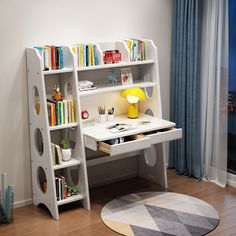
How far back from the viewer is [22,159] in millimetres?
3887

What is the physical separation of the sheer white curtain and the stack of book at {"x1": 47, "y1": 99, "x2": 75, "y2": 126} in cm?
133

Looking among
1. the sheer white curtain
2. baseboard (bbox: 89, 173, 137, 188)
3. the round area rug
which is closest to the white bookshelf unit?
baseboard (bbox: 89, 173, 137, 188)

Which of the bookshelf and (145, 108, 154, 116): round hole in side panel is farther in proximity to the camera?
(145, 108, 154, 116): round hole in side panel

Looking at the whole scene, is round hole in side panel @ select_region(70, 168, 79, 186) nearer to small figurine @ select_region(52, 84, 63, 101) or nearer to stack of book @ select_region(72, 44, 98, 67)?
small figurine @ select_region(52, 84, 63, 101)

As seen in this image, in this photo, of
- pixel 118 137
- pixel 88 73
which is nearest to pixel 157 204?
pixel 118 137

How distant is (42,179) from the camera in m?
3.98

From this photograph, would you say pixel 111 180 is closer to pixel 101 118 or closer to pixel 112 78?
pixel 101 118

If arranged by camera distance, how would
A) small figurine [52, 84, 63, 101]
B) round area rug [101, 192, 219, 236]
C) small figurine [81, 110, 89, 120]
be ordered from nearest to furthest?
round area rug [101, 192, 219, 236] < small figurine [52, 84, 63, 101] < small figurine [81, 110, 89, 120]

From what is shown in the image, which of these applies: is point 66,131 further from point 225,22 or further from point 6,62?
point 225,22

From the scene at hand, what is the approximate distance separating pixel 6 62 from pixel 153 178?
1749 millimetres

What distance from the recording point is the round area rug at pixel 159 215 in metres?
3.47

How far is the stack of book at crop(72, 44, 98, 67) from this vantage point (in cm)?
381

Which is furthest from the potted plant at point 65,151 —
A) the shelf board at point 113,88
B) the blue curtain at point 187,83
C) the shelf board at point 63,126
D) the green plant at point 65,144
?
the blue curtain at point 187,83

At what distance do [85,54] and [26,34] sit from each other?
1.60 ft
